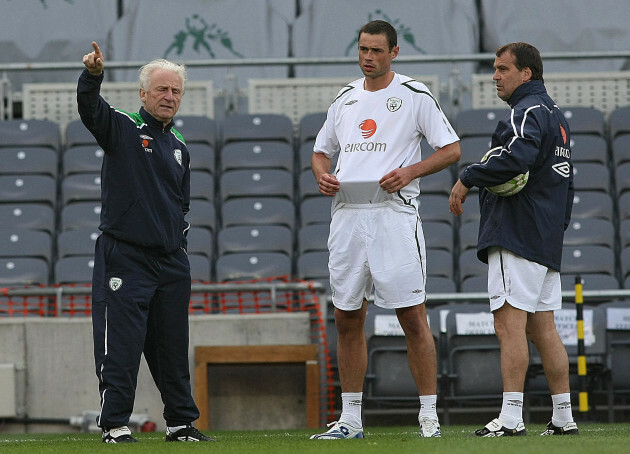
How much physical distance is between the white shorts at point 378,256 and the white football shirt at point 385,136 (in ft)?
0.28

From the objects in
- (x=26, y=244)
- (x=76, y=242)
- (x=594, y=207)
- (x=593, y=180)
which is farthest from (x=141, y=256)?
(x=593, y=180)

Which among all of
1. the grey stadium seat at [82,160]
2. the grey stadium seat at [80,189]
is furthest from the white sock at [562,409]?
the grey stadium seat at [82,160]

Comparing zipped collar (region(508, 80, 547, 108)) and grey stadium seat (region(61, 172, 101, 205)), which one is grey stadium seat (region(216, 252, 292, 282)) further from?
zipped collar (region(508, 80, 547, 108))

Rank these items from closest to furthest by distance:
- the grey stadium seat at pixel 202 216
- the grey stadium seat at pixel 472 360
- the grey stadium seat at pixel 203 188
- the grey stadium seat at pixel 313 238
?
the grey stadium seat at pixel 472 360
the grey stadium seat at pixel 313 238
the grey stadium seat at pixel 202 216
the grey stadium seat at pixel 203 188

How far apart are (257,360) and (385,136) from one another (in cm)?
287

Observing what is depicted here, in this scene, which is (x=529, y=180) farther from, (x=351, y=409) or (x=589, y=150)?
(x=589, y=150)

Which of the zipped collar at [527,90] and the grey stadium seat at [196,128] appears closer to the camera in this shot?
the zipped collar at [527,90]

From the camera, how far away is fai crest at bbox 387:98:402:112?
572 centimetres

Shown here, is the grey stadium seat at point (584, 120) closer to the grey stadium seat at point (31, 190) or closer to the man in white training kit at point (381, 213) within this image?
the grey stadium seat at point (31, 190)

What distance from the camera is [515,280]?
5.59 metres

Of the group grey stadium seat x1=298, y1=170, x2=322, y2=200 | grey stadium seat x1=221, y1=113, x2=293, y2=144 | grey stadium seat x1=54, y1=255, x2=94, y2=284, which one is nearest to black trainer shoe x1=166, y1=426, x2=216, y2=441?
grey stadium seat x1=54, y1=255, x2=94, y2=284

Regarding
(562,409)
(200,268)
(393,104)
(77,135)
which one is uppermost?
(77,135)

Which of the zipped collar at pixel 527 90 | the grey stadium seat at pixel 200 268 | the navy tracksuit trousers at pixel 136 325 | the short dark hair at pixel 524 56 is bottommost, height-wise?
the navy tracksuit trousers at pixel 136 325

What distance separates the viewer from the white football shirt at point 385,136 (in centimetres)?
567
